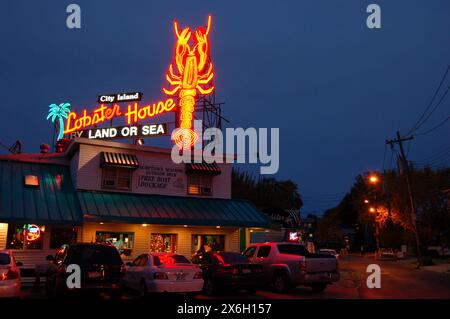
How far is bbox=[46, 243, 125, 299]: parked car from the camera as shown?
13212mm

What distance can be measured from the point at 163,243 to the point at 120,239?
2.41 meters

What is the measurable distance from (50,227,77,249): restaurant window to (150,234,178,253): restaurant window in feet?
13.4

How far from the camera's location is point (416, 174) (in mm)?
53094

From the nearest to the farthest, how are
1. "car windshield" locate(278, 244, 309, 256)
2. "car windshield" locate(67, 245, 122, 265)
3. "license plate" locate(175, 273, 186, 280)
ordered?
"car windshield" locate(67, 245, 122, 265), "license plate" locate(175, 273, 186, 280), "car windshield" locate(278, 244, 309, 256)

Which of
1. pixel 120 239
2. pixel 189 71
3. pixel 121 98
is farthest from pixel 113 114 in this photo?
pixel 120 239

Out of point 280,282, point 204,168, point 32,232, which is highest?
point 204,168

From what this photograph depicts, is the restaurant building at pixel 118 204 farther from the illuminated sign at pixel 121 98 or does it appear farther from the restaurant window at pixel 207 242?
the illuminated sign at pixel 121 98

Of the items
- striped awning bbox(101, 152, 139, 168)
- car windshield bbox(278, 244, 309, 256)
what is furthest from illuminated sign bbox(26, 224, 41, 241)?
car windshield bbox(278, 244, 309, 256)

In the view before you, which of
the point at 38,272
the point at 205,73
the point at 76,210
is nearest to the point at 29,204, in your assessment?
the point at 76,210

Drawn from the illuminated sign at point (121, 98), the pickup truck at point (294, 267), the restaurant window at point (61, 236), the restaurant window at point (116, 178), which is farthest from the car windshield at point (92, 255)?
the illuminated sign at point (121, 98)

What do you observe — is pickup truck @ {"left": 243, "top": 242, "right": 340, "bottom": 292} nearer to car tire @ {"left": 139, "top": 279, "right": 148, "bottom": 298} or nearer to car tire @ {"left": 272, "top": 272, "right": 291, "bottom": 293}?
car tire @ {"left": 272, "top": 272, "right": 291, "bottom": 293}

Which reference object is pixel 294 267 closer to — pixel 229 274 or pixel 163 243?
pixel 229 274

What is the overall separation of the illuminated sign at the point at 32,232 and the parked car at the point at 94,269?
9284 mm

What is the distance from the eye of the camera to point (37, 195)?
873 inches
